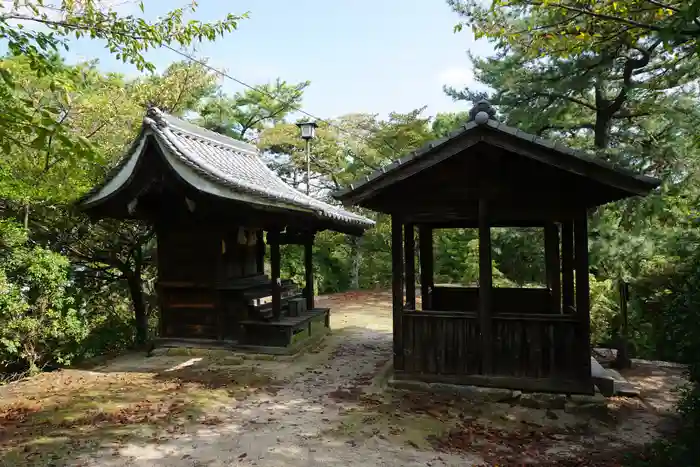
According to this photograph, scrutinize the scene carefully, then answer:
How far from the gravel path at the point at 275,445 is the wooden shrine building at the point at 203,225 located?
291 cm

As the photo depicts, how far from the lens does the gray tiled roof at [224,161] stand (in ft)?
28.5

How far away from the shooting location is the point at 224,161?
36.0 ft

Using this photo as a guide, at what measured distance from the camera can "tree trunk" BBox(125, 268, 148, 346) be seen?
12.4 metres

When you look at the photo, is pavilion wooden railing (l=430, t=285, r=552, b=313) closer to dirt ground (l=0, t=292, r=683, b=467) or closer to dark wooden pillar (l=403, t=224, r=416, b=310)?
dark wooden pillar (l=403, t=224, r=416, b=310)

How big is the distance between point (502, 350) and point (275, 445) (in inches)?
143

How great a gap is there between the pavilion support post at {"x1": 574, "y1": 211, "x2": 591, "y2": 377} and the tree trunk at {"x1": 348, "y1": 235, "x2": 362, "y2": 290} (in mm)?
16966

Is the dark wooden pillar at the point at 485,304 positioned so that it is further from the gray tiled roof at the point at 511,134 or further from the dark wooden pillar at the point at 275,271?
the dark wooden pillar at the point at 275,271

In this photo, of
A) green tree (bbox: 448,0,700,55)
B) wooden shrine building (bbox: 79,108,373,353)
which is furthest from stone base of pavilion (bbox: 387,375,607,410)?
green tree (bbox: 448,0,700,55)

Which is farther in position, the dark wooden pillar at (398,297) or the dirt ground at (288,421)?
the dark wooden pillar at (398,297)

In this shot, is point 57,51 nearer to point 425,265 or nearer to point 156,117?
point 156,117

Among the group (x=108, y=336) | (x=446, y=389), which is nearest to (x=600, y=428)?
(x=446, y=389)

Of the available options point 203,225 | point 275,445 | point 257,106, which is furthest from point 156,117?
point 257,106

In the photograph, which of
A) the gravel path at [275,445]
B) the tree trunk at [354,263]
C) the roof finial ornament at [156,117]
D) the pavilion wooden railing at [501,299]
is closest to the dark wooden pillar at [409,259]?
the pavilion wooden railing at [501,299]

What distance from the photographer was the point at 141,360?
9.52m
